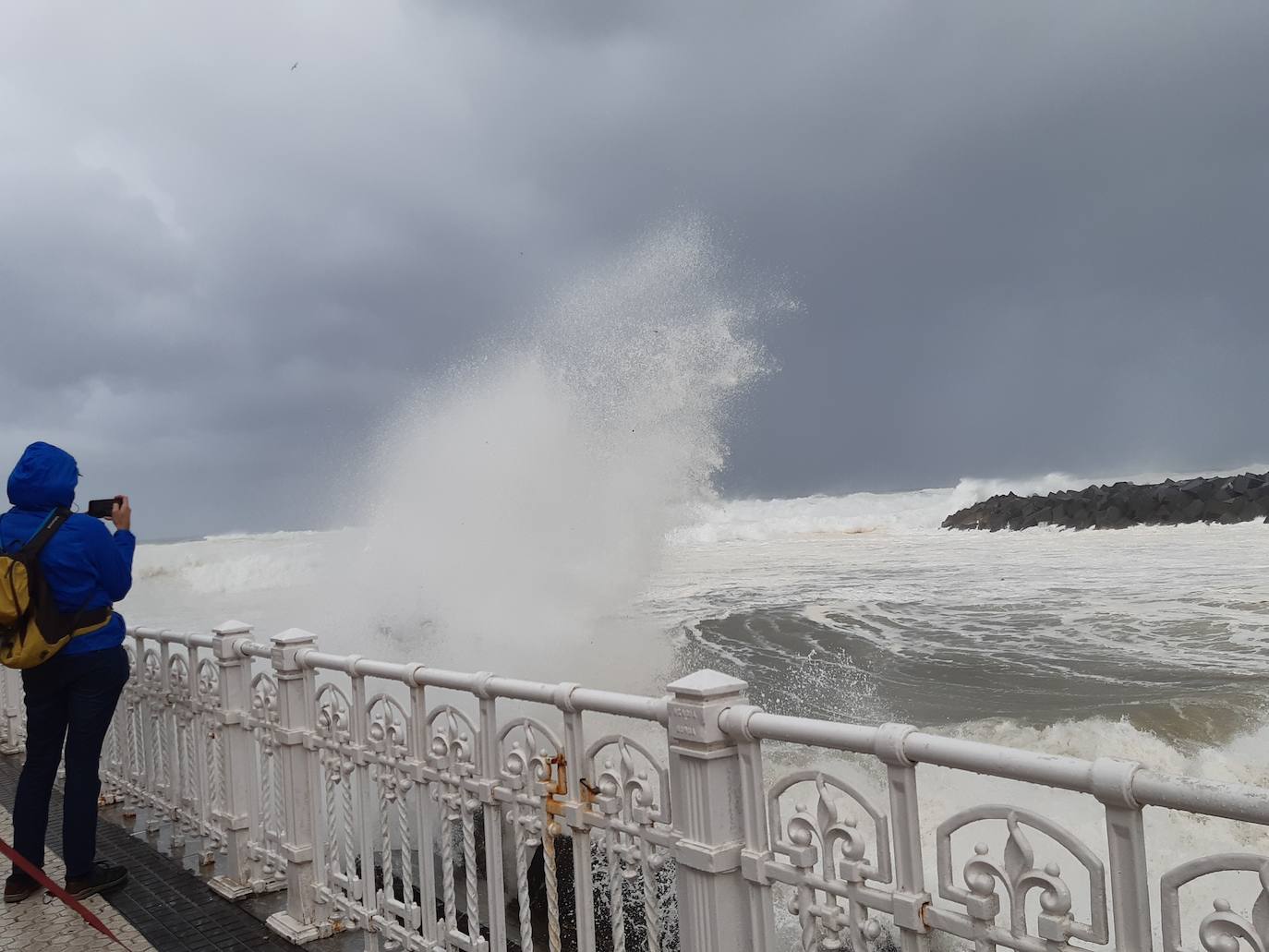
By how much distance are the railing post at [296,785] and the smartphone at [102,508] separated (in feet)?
3.28

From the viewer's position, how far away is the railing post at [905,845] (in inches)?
72.5

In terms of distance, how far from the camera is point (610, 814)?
8.28 feet

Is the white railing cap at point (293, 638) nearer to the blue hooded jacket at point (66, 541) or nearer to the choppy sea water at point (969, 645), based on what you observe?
the blue hooded jacket at point (66, 541)

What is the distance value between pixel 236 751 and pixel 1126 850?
13.1 feet

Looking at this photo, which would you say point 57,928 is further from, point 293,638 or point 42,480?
point 42,480

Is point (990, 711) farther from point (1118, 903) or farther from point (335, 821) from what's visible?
point (1118, 903)

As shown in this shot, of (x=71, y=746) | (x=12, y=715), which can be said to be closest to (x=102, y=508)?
(x=71, y=746)

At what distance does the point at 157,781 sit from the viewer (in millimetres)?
5188

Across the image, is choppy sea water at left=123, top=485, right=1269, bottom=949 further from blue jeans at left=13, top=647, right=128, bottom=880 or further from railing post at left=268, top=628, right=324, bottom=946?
blue jeans at left=13, top=647, right=128, bottom=880

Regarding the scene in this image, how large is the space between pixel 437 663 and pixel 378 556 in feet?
20.2

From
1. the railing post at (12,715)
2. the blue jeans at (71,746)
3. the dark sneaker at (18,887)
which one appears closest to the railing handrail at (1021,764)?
the blue jeans at (71,746)

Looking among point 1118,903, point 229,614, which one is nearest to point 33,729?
point 1118,903

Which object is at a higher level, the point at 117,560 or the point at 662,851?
the point at 117,560

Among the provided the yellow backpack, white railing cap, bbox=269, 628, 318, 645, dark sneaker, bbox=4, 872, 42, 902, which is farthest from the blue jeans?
white railing cap, bbox=269, 628, 318, 645
